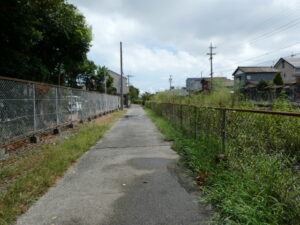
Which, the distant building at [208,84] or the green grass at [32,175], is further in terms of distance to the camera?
the distant building at [208,84]

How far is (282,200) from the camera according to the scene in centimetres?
225

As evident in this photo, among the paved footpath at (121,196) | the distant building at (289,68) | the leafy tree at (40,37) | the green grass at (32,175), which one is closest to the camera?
the paved footpath at (121,196)

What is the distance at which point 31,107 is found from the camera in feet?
18.9

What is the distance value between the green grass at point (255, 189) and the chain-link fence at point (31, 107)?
4.70 m

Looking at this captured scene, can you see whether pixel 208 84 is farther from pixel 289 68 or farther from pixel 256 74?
pixel 256 74

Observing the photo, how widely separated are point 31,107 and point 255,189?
602cm

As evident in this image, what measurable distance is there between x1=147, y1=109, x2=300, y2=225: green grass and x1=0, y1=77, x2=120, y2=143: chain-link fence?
470 centimetres

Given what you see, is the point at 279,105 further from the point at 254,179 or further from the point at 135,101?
the point at 135,101

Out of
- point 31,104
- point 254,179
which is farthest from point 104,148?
point 254,179

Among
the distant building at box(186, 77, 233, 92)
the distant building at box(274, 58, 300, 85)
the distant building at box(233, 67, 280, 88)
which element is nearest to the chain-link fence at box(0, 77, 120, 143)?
the distant building at box(186, 77, 233, 92)

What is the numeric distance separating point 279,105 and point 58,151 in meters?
5.38

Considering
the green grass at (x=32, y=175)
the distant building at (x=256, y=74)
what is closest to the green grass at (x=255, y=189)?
the green grass at (x=32, y=175)

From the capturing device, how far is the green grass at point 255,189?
2127mm

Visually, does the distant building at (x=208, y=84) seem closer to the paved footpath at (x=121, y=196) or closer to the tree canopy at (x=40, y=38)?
the tree canopy at (x=40, y=38)
